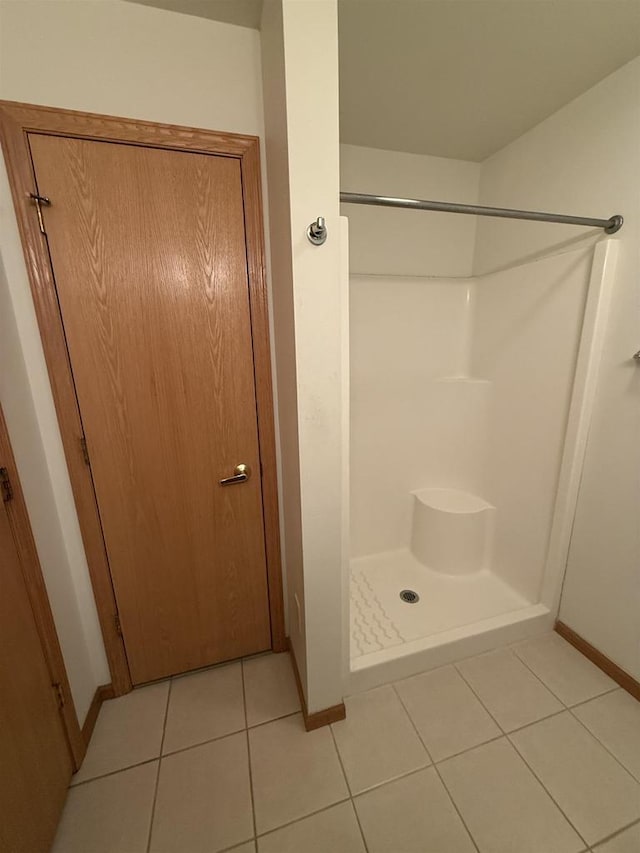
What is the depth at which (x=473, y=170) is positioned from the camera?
1880mm

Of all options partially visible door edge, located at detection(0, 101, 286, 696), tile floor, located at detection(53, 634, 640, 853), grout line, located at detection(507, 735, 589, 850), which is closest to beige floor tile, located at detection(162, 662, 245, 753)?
tile floor, located at detection(53, 634, 640, 853)

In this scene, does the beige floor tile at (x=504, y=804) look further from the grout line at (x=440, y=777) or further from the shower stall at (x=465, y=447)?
the shower stall at (x=465, y=447)

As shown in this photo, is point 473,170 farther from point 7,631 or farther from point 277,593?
point 7,631

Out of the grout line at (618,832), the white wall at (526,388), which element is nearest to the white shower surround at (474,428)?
the white wall at (526,388)

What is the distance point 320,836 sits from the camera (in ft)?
3.13

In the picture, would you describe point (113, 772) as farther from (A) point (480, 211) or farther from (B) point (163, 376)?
(A) point (480, 211)

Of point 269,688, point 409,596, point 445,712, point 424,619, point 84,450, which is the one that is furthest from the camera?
point 409,596

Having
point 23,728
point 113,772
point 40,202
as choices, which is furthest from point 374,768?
point 40,202

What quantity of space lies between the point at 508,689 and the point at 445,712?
0.31 m

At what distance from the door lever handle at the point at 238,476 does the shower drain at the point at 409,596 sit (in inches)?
46.3

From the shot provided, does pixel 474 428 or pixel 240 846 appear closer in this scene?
pixel 240 846

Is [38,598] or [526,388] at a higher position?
[526,388]

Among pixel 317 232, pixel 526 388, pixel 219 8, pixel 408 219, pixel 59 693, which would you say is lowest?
pixel 59 693

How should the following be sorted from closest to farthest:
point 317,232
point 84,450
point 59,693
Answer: point 317,232 < point 59,693 < point 84,450
